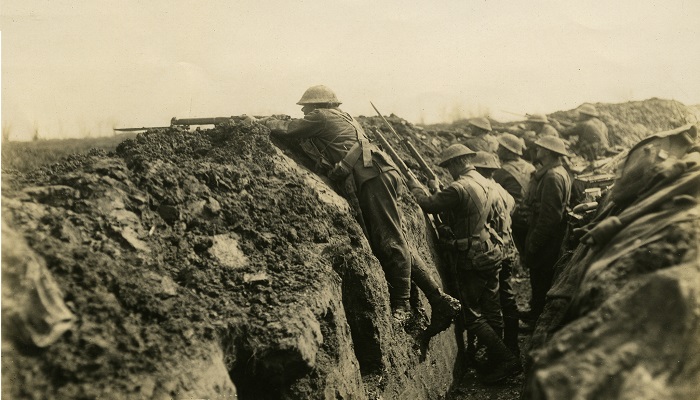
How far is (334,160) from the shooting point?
6.22 m

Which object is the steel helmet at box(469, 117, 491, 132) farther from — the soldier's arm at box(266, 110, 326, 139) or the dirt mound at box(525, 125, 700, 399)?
the dirt mound at box(525, 125, 700, 399)

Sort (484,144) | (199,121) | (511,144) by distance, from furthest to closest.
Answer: (484,144) → (511,144) → (199,121)

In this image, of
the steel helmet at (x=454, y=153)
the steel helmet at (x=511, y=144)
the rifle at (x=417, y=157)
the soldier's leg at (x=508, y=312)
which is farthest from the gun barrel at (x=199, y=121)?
the steel helmet at (x=511, y=144)

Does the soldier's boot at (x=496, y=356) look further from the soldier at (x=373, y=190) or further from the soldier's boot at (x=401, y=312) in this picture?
the soldier's boot at (x=401, y=312)

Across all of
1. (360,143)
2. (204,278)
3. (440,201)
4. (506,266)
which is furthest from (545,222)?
(204,278)

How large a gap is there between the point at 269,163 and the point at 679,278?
3.60 m

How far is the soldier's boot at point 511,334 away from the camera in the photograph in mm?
7781

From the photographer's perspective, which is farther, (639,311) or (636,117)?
(636,117)

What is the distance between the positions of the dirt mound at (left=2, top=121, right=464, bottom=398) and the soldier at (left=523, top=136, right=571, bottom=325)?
310 cm

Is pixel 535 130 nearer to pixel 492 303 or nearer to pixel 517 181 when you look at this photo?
pixel 517 181

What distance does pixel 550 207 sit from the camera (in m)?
8.01

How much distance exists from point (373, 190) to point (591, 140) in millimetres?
8929

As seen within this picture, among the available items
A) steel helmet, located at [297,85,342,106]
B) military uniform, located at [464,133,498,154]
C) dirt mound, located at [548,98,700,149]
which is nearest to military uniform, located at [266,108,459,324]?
steel helmet, located at [297,85,342,106]

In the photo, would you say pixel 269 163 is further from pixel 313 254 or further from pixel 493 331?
pixel 493 331
